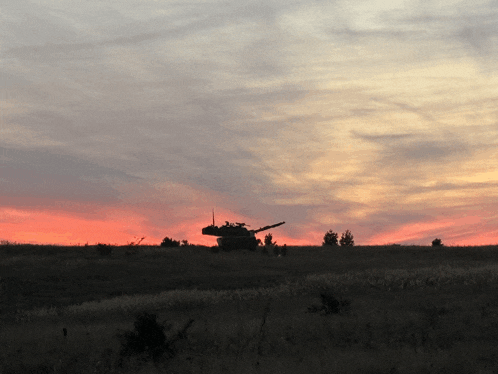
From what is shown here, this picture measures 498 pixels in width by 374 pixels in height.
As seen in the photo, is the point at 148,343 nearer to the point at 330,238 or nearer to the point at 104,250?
the point at 104,250

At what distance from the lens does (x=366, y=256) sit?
59.4 metres

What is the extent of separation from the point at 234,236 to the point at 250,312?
138ft

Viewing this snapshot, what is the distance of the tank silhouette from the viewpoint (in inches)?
2709

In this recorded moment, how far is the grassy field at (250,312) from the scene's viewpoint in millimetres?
16359

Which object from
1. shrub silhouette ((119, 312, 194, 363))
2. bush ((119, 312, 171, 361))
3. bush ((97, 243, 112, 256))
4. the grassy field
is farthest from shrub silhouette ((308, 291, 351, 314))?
bush ((97, 243, 112, 256))

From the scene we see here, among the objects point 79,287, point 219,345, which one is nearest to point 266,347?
point 219,345

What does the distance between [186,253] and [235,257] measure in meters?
5.31

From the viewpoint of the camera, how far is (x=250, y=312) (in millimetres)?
27375

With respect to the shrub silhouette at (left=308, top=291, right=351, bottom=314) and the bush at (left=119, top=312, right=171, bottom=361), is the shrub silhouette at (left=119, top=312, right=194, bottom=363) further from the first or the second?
the shrub silhouette at (left=308, top=291, right=351, bottom=314)

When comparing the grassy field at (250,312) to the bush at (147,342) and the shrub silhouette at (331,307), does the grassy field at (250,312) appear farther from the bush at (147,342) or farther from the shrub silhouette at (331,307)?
the bush at (147,342)

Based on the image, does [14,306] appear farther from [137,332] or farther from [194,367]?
[194,367]

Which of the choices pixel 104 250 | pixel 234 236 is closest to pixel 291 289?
pixel 104 250

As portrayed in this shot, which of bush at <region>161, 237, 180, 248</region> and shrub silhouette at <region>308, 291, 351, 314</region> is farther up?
bush at <region>161, 237, 180, 248</region>

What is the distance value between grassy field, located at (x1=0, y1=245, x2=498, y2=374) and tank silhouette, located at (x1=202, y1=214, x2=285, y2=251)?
998 centimetres
